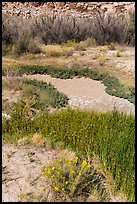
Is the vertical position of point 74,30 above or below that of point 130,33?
above

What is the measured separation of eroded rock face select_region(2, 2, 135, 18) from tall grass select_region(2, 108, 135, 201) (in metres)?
21.0

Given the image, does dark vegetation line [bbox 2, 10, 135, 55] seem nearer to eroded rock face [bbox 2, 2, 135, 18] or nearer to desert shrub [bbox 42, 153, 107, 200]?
eroded rock face [bbox 2, 2, 135, 18]

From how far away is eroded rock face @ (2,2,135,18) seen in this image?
2720 centimetres

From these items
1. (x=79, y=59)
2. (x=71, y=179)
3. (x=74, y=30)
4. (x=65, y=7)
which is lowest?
(x=71, y=179)

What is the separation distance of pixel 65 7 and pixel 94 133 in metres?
23.6

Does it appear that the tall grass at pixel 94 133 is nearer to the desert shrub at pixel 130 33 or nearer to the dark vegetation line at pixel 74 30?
the dark vegetation line at pixel 74 30

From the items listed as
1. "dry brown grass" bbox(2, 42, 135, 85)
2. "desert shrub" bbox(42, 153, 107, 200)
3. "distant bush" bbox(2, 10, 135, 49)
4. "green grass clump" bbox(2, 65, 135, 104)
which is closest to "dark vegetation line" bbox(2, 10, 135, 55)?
"distant bush" bbox(2, 10, 135, 49)

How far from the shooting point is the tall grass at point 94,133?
5.05 meters

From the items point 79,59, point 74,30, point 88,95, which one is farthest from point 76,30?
point 88,95

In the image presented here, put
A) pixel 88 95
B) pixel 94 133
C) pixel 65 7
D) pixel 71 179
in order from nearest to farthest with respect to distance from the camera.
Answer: pixel 71 179 < pixel 94 133 < pixel 88 95 < pixel 65 7

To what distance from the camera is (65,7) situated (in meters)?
28.4

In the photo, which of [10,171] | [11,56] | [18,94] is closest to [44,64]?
[11,56]

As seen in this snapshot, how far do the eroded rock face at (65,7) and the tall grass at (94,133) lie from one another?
20968mm

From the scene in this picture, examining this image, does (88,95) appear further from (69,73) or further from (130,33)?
(130,33)
